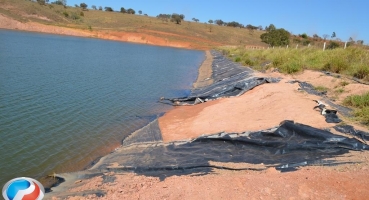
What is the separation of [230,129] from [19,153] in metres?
5.26

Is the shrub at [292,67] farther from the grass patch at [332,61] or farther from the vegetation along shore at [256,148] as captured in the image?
the vegetation along shore at [256,148]

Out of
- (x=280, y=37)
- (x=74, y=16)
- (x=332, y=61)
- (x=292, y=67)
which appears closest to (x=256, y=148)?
(x=332, y=61)

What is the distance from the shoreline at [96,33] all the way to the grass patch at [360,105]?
5811 cm

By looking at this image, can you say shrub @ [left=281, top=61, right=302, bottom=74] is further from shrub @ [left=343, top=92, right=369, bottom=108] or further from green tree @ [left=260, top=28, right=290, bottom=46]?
green tree @ [left=260, top=28, right=290, bottom=46]

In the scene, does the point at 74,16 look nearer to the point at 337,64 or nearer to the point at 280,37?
the point at 280,37

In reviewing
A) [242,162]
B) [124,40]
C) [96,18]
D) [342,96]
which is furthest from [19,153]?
[96,18]

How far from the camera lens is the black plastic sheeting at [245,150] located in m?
5.68

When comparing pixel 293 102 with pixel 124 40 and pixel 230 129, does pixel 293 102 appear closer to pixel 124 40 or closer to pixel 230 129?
pixel 230 129

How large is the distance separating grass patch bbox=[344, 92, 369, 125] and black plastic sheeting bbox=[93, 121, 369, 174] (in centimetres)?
165

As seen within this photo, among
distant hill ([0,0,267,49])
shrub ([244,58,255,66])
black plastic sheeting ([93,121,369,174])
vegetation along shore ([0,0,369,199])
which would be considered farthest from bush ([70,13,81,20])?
black plastic sheeting ([93,121,369,174])

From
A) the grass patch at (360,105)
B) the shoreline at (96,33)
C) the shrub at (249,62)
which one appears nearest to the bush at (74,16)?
the shoreline at (96,33)

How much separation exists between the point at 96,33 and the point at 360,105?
201 ft

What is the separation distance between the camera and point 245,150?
6.20 meters

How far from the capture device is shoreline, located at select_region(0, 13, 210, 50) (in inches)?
2110
